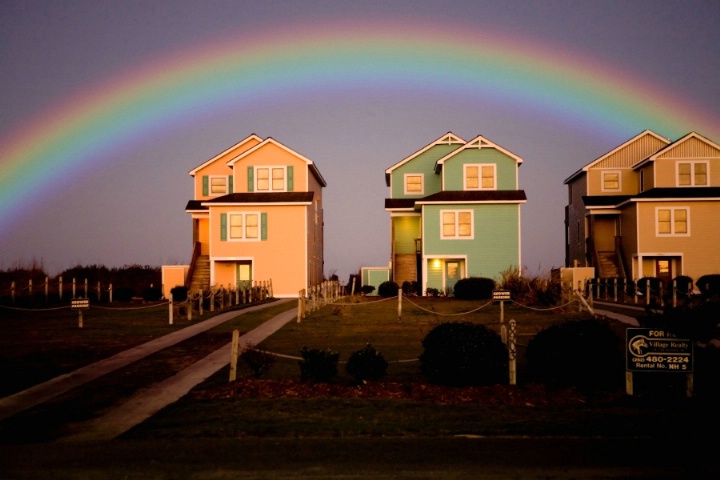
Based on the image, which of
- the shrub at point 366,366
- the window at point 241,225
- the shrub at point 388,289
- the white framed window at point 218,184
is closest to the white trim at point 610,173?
the shrub at point 388,289

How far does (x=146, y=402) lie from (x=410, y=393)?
4.90m

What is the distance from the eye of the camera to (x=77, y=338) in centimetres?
2092

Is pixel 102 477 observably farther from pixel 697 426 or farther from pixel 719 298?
pixel 719 298

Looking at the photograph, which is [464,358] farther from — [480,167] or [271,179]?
[271,179]

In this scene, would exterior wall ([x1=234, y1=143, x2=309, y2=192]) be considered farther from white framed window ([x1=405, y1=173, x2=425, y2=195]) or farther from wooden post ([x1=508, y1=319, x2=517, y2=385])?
wooden post ([x1=508, y1=319, x2=517, y2=385])

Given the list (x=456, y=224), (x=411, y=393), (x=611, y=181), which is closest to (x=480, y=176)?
(x=456, y=224)

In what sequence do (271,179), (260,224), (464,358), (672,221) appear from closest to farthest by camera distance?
(464,358)
(672,221)
(260,224)
(271,179)

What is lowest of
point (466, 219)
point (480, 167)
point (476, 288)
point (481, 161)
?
point (476, 288)

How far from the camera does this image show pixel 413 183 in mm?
46594

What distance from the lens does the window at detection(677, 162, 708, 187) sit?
41.1 m

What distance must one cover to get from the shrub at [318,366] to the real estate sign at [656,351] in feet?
18.8

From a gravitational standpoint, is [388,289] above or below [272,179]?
below

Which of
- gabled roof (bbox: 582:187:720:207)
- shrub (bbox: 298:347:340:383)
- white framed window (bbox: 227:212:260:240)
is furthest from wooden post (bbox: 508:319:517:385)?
gabled roof (bbox: 582:187:720:207)

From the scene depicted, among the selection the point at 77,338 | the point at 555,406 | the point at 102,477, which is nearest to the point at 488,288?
the point at 77,338
